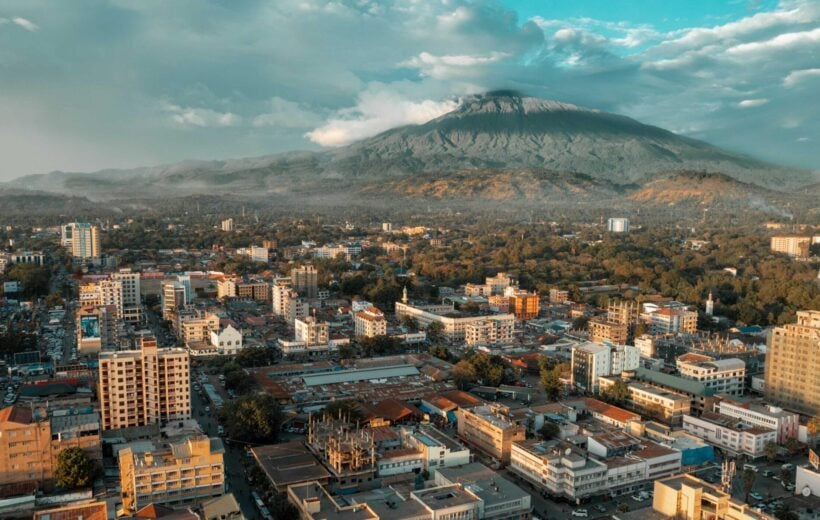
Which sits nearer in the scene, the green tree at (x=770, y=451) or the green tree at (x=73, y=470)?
the green tree at (x=73, y=470)

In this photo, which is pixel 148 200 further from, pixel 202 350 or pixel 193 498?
pixel 193 498

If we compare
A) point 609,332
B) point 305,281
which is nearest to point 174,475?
point 609,332

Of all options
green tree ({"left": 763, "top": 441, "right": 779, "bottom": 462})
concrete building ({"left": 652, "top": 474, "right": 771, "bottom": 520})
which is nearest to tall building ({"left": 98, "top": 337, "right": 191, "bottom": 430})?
concrete building ({"left": 652, "top": 474, "right": 771, "bottom": 520})

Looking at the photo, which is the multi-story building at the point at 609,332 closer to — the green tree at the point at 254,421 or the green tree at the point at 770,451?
the green tree at the point at 770,451

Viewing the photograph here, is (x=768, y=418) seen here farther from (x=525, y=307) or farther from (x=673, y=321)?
(x=525, y=307)

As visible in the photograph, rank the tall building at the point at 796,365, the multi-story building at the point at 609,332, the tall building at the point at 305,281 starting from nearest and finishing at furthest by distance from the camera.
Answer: the tall building at the point at 796,365, the multi-story building at the point at 609,332, the tall building at the point at 305,281

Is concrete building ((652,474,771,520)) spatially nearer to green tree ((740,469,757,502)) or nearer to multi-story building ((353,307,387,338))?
green tree ((740,469,757,502))

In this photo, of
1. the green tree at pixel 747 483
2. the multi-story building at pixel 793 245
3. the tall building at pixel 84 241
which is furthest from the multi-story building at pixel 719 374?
the tall building at pixel 84 241
